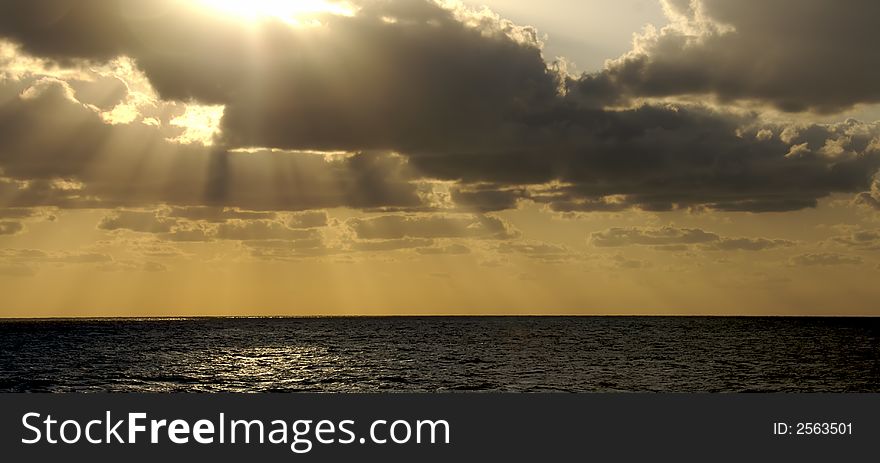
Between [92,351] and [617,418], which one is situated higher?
[92,351]

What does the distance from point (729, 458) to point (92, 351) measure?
12434cm

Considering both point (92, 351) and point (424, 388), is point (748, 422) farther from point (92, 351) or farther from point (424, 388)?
point (92, 351)

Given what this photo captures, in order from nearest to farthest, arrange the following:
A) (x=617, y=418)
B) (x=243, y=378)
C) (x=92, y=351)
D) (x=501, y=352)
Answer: (x=617, y=418) < (x=243, y=378) < (x=501, y=352) < (x=92, y=351)

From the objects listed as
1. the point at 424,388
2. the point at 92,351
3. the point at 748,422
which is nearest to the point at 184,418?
the point at 748,422

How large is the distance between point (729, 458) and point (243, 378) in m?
64.4

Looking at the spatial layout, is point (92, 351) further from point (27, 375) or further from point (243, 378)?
point (243, 378)

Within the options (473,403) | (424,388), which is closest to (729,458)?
(473,403)

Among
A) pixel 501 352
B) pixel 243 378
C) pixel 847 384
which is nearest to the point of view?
pixel 847 384

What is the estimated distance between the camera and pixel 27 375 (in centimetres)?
9606

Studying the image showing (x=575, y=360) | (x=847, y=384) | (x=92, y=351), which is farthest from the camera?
(x=92, y=351)

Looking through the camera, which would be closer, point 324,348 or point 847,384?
point 847,384

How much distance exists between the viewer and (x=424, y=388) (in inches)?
3179

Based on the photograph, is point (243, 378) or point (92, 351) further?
point (92, 351)

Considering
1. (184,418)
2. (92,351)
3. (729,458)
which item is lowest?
(729,458)
